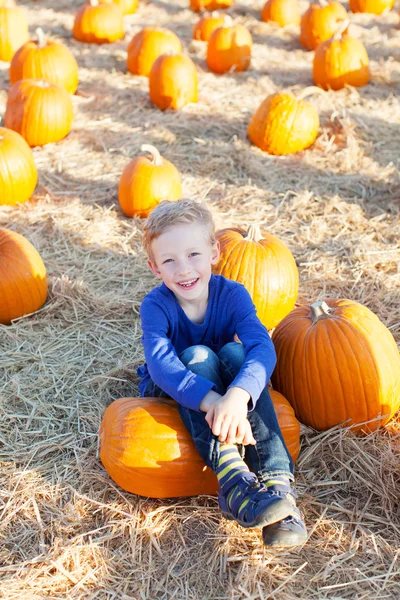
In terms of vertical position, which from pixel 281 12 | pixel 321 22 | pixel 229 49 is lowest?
pixel 229 49

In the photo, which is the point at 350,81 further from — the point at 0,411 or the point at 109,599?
the point at 109,599

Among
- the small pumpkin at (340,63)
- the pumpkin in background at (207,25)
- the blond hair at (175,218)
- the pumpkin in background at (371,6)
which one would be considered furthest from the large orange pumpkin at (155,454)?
the pumpkin in background at (371,6)

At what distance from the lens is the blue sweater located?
2840mm

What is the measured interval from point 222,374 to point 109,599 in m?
1.06

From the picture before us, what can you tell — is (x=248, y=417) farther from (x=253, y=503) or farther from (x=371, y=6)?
(x=371, y=6)

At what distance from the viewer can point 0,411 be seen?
12.2ft

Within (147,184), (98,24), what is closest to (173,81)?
(147,184)

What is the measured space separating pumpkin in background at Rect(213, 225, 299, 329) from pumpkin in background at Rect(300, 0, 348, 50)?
260 inches

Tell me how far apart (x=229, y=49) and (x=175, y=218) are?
6.91 m

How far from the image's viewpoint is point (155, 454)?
2934 millimetres

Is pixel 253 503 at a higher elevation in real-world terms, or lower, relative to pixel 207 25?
lower

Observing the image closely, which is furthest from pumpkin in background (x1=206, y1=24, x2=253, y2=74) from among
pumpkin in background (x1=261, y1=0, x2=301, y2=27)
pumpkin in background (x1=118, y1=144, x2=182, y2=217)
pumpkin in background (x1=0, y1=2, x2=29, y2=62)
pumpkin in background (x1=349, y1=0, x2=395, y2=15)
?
pumpkin in background (x1=118, y1=144, x2=182, y2=217)

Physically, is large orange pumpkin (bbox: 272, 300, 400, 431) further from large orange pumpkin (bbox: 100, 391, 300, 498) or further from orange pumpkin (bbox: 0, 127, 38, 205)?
orange pumpkin (bbox: 0, 127, 38, 205)

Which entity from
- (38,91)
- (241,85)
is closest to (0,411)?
(38,91)
